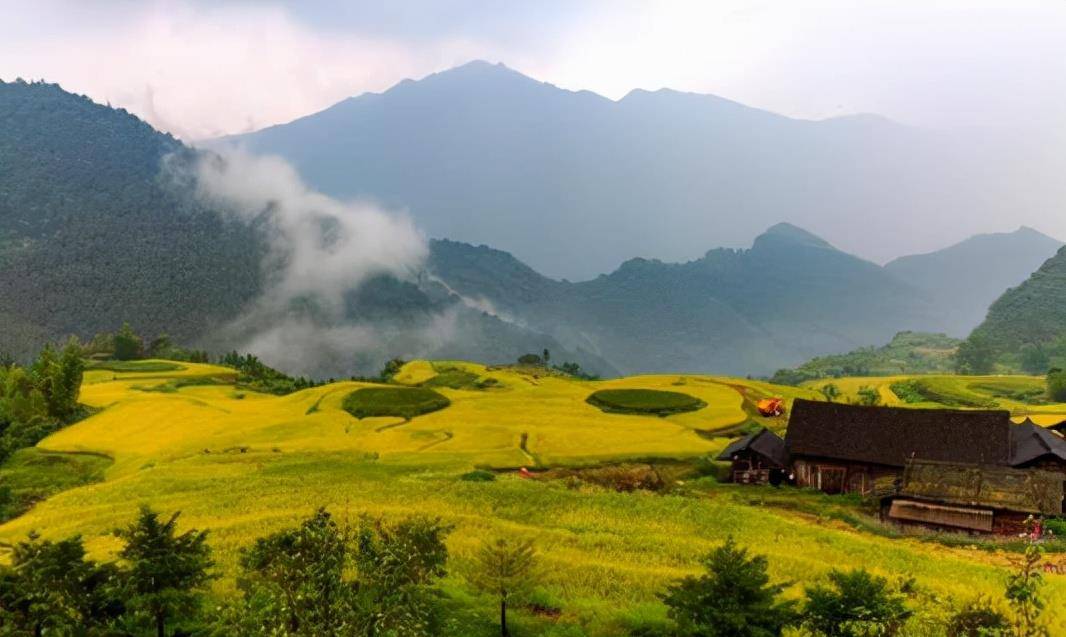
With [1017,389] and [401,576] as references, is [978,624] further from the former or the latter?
[1017,389]

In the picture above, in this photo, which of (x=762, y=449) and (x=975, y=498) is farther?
(x=762, y=449)

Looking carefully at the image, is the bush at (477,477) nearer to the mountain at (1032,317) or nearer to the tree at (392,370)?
the tree at (392,370)

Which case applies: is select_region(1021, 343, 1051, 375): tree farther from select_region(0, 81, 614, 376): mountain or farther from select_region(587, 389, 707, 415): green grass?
select_region(0, 81, 614, 376): mountain

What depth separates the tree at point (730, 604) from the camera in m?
11.1

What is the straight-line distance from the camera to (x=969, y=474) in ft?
108

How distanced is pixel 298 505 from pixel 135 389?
181 ft

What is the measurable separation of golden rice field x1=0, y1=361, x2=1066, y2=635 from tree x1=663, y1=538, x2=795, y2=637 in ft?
10.6

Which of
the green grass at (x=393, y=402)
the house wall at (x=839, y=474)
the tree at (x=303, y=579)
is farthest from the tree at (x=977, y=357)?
the tree at (x=303, y=579)

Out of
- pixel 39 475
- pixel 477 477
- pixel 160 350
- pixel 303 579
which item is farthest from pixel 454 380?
pixel 303 579

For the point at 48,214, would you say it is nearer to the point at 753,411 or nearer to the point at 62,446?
the point at 62,446

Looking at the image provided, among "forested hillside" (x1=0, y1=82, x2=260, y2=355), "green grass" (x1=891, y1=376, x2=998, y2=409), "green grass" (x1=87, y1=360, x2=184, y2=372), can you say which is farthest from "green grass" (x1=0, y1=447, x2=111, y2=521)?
"forested hillside" (x1=0, y1=82, x2=260, y2=355)

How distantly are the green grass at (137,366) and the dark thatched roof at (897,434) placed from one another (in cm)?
8274

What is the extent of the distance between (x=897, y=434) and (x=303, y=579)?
4038 centimetres

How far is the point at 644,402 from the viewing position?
6606 centimetres
